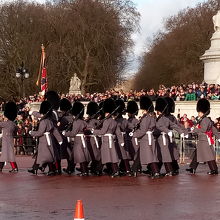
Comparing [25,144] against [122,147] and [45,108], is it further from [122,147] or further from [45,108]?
[122,147]

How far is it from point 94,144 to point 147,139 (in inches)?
66.2

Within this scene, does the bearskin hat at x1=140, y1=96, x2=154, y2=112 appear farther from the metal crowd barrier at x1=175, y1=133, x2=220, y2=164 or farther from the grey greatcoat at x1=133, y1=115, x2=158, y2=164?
the metal crowd barrier at x1=175, y1=133, x2=220, y2=164

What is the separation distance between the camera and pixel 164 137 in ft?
66.2

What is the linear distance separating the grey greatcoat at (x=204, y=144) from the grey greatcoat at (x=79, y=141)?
2513 millimetres

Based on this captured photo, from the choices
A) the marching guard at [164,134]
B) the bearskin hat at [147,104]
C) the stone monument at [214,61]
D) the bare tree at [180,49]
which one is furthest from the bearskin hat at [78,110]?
the bare tree at [180,49]

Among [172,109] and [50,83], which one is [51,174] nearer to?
[172,109]

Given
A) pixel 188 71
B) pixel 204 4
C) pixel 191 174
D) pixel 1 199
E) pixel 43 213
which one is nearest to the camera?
pixel 43 213

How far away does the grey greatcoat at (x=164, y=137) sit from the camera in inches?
786

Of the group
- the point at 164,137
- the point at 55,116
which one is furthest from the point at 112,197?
the point at 55,116

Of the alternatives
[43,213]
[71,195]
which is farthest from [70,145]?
[43,213]

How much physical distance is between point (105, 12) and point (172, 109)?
120ft

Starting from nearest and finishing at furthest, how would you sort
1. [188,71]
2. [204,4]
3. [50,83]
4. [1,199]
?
[1,199] → [50,83] → [188,71] → [204,4]

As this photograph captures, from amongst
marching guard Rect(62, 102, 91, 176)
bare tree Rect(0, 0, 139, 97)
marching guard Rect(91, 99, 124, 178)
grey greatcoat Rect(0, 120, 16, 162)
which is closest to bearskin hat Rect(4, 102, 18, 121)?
grey greatcoat Rect(0, 120, 16, 162)

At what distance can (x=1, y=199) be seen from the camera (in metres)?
15.5
